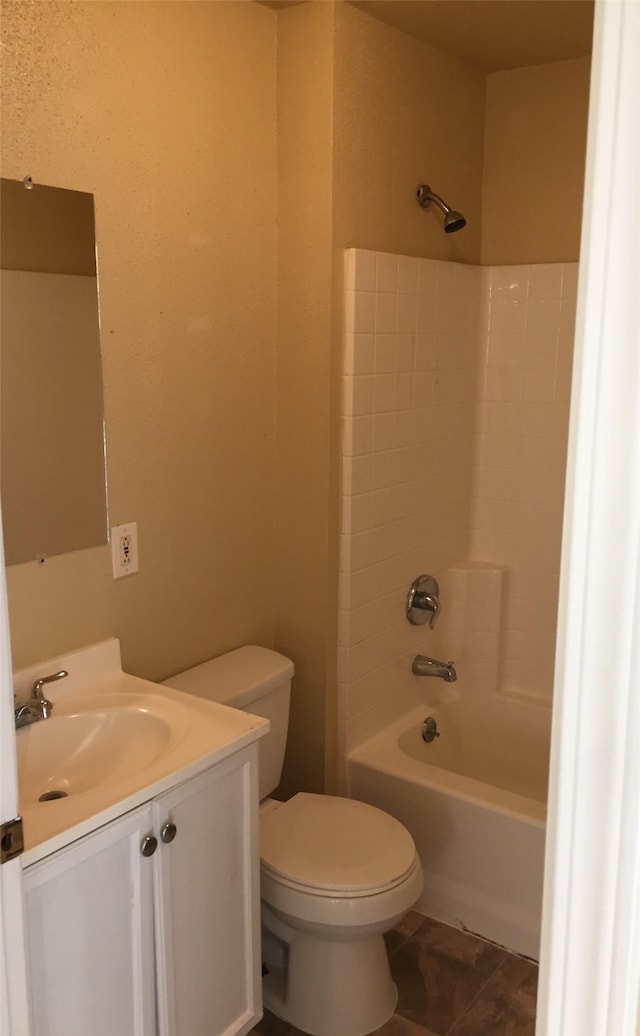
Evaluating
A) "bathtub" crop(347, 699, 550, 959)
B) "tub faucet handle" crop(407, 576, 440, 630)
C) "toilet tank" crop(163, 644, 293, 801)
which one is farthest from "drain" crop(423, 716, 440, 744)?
"toilet tank" crop(163, 644, 293, 801)

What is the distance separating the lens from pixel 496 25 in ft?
7.78

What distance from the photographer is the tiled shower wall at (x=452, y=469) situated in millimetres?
2441

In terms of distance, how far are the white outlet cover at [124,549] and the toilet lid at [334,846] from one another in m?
0.72

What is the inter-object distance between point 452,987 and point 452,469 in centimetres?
153

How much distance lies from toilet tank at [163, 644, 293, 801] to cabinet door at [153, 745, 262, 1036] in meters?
0.36

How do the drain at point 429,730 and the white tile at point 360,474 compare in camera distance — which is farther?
the drain at point 429,730

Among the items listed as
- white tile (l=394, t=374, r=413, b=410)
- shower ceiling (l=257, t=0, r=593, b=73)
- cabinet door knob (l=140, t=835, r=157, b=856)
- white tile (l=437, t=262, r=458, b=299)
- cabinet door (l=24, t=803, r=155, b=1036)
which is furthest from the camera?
white tile (l=437, t=262, r=458, b=299)

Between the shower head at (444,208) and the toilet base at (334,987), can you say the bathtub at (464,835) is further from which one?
the shower head at (444,208)

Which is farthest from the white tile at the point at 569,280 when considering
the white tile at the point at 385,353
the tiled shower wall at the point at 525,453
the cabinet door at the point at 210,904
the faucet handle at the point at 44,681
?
the faucet handle at the point at 44,681

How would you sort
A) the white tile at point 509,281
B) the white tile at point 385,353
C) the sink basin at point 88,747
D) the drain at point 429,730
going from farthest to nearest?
the white tile at point 509,281, the drain at point 429,730, the white tile at point 385,353, the sink basin at point 88,747

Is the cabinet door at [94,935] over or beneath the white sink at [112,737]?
beneath

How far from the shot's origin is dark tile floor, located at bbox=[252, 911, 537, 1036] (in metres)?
2.10

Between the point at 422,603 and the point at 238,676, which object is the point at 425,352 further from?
the point at 238,676

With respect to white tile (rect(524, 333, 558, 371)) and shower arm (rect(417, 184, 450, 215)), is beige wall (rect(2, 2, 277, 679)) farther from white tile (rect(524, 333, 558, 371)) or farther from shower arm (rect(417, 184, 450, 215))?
white tile (rect(524, 333, 558, 371))
